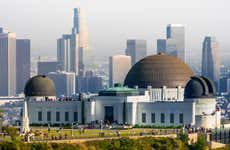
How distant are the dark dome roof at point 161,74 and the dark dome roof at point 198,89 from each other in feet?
30.5

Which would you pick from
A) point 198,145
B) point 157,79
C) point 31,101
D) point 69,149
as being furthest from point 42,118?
point 69,149

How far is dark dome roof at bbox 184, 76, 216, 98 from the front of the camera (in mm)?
148250

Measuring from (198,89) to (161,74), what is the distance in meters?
11.2

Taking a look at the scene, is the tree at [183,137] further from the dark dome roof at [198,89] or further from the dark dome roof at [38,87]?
the dark dome roof at [38,87]

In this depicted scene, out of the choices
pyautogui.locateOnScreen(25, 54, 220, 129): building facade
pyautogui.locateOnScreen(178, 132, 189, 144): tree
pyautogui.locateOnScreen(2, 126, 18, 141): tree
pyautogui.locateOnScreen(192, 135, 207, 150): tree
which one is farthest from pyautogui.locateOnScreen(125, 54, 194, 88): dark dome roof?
pyautogui.locateOnScreen(2, 126, 18, 141): tree

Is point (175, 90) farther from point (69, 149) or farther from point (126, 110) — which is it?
point (69, 149)

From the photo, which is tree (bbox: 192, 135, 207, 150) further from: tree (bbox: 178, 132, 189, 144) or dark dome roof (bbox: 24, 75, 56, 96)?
dark dome roof (bbox: 24, 75, 56, 96)

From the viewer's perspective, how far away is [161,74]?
521 feet

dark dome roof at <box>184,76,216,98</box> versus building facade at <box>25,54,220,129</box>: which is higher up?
dark dome roof at <box>184,76,216,98</box>

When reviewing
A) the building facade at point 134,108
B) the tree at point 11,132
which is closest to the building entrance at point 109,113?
the building facade at point 134,108

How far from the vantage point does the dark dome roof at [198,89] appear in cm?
14825

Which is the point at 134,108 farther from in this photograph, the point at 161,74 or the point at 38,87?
the point at 38,87

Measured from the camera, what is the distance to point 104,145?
114 metres

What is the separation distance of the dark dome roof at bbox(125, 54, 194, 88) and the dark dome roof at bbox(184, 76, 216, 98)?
9.31 meters
